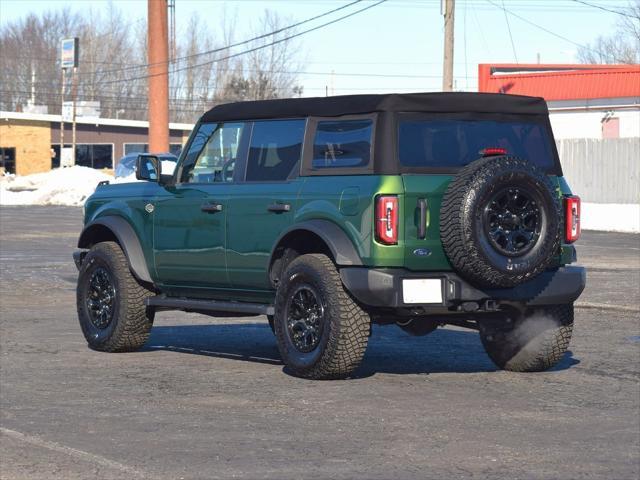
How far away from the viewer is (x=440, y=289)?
9344 mm

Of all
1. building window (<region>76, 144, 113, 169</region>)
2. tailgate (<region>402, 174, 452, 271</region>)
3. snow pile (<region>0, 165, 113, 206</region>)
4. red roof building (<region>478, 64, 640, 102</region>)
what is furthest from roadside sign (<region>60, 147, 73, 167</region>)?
tailgate (<region>402, 174, 452, 271</region>)

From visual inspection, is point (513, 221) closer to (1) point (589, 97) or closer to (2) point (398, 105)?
(2) point (398, 105)

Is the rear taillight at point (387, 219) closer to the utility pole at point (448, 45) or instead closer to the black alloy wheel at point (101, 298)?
the black alloy wheel at point (101, 298)

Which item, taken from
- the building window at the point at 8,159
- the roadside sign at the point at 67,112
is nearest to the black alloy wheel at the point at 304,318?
the roadside sign at the point at 67,112

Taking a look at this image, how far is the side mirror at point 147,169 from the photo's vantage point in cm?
1147

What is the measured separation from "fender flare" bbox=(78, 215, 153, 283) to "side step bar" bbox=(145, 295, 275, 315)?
0.84ft

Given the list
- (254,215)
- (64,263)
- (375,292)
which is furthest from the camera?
(64,263)

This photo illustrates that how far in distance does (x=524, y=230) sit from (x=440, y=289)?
0.72 meters

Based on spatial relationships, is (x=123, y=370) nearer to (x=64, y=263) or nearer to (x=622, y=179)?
Result: (x=64, y=263)

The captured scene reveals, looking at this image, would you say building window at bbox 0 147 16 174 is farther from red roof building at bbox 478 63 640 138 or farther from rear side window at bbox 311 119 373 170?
rear side window at bbox 311 119 373 170

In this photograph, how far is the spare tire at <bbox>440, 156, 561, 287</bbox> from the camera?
9164 mm

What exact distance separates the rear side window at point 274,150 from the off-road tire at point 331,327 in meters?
0.84

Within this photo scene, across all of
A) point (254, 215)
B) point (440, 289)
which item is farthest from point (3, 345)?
point (440, 289)

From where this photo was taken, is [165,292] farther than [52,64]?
No
